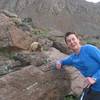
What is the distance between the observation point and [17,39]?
10.3 metres

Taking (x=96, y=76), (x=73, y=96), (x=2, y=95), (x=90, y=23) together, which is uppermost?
(x=96, y=76)

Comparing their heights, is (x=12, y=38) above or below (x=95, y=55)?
below

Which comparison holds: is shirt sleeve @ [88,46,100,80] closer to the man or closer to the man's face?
the man

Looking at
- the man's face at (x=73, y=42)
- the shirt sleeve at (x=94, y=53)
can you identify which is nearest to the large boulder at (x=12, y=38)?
the man's face at (x=73, y=42)

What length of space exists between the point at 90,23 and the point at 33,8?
6430mm

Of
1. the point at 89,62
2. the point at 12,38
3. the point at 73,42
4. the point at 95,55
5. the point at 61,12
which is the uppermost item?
the point at 73,42

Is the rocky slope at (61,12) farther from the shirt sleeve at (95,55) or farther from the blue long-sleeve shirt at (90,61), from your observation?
the shirt sleeve at (95,55)

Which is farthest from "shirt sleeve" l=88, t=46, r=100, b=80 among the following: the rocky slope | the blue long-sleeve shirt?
the rocky slope

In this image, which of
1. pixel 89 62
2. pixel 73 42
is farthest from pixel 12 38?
pixel 89 62

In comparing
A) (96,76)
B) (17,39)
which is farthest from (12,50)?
(96,76)

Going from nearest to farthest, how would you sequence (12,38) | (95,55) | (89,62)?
(95,55), (89,62), (12,38)

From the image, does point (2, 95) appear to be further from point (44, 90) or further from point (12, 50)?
point (12, 50)

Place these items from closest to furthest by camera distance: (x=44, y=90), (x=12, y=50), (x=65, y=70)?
(x=44, y=90) < (x=65, y=70) < (x=12, y=50)

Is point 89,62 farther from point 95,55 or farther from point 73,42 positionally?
point 73,42
